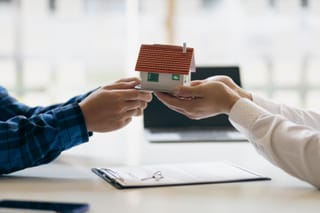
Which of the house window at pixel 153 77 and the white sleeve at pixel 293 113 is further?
the white sleeve at pixel 293 113

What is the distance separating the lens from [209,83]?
4.23 ft

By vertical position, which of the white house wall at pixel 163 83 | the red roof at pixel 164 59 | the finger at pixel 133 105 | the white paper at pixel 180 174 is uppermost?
the red roof at pixel 164 59

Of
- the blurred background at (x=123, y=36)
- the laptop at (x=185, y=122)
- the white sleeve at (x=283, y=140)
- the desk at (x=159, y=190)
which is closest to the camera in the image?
the desk at (x=159, y=190)

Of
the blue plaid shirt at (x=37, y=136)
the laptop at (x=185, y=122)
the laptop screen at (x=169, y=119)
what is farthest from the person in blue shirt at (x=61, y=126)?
the laptop screen at (x=169, y=119)

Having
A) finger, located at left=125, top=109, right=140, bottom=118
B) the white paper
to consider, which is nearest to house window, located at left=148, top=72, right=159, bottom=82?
finger, located at left=125, top=109, right=140, bottom=118

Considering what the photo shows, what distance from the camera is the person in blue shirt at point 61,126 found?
1265 mm

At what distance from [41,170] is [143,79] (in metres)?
0.33

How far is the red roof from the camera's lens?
127 centimetres

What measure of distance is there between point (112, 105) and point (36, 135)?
179mm

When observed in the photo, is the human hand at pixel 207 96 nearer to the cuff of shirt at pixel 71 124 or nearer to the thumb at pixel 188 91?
the thumb at pixel 188 91

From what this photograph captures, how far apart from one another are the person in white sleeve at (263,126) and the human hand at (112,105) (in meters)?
0.06

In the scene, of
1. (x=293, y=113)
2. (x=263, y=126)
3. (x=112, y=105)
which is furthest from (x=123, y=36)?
(x=263, y=126)

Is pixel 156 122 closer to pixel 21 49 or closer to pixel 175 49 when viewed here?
pixel 175 49

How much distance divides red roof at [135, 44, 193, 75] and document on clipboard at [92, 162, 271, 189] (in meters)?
0.23
